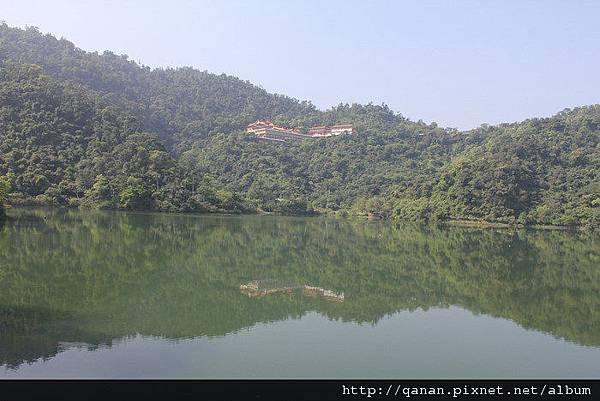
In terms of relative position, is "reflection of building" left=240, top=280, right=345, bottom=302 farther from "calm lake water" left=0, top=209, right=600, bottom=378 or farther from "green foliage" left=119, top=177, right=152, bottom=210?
"green foliage" left=119, top=177, right=152, bottom=210

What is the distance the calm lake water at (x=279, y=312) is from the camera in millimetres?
8047

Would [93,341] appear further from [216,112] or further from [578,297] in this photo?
[216,112]

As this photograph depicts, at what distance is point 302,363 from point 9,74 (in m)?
55.9

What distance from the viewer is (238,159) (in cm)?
7244

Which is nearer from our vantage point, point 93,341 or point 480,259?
point 93,341

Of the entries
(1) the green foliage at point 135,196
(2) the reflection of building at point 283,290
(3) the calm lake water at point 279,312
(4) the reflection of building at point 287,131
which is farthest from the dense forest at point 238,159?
(2) the reflection of building at point 283,290

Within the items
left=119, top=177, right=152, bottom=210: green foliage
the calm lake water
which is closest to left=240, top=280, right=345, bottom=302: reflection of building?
the calm lake water

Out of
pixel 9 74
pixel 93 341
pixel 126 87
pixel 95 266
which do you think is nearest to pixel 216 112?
pixel 126 87

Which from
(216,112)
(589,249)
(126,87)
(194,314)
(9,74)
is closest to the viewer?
(194,314)

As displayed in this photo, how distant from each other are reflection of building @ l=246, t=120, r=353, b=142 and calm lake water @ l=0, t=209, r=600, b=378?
6479cm

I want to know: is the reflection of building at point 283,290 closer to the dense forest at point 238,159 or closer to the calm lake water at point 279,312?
the calm lake water at point 279,312

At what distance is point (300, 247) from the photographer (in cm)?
2434
